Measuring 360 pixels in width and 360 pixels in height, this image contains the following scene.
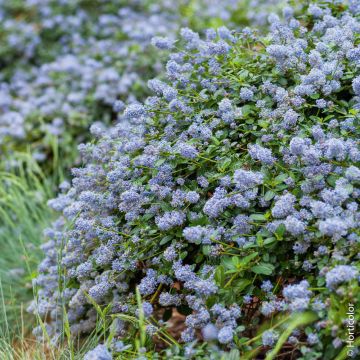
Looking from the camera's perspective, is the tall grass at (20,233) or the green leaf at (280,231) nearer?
the green leaf at (280,231)

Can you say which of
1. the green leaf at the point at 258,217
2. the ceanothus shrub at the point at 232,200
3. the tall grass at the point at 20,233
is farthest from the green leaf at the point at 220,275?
the tall grass at the point at 20,233

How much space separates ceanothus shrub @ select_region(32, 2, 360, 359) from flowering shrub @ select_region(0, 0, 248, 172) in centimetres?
143

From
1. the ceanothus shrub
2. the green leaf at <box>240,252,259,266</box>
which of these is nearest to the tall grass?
the ceanothus shrub

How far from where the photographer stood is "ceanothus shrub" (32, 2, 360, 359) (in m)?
1.90

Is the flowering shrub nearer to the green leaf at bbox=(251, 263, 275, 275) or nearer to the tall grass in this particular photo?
the tall grass

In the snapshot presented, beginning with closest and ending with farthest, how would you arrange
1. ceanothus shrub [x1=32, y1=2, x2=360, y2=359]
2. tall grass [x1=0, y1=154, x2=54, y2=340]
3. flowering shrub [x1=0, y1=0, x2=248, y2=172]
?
ceanothus shrub [x1=32, y1=2, x2=360, y2=359] < tall grass [x1=0, y1=154, x2=54, y2=340] < flowering shrub [x1=0, y1=0, x2=248, y2=172]

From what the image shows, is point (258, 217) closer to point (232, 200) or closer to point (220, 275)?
point (232, 200)

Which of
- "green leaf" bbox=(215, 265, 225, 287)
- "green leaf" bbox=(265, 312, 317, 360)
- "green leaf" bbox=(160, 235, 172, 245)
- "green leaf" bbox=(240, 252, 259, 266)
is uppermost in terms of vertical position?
"green leaf" bbox=(160, 235, 172, 245)

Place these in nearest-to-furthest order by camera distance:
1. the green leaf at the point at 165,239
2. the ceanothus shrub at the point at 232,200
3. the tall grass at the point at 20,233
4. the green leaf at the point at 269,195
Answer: the ceanothus shrub at the point at 232,200, the green leaf at the point at 269,195, the green leaf at the point at 165,239, the tall grass at the point at 20,233

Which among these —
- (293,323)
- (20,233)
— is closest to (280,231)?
(293,323)

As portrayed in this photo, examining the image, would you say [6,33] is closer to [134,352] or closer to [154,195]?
[154,195]

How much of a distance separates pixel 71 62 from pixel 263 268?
3.50 meters

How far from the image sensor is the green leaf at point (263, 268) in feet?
6.37

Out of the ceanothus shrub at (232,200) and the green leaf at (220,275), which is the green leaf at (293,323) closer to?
the ceanothus shrub at (232,200)
